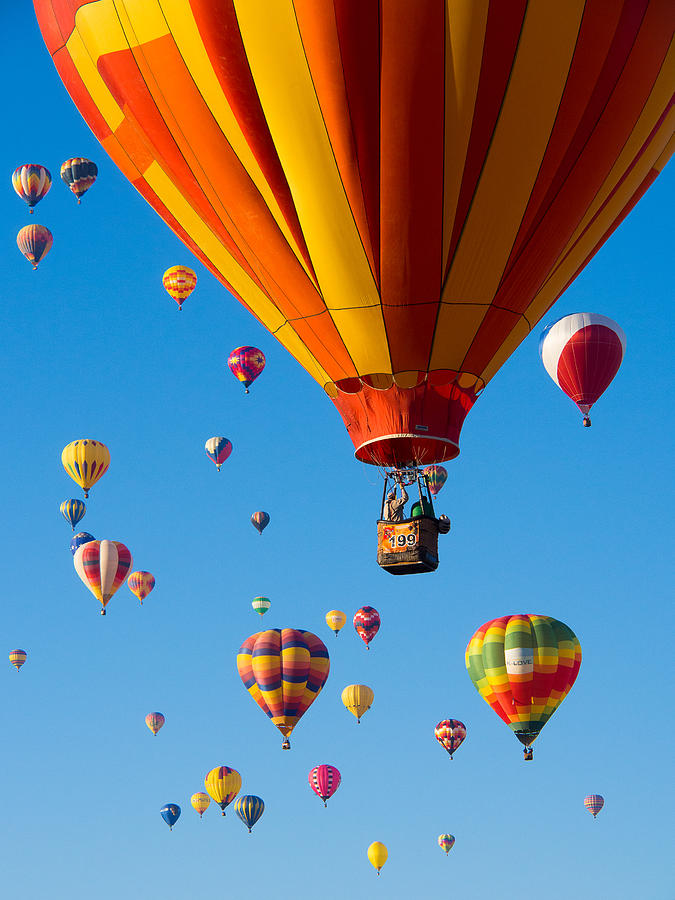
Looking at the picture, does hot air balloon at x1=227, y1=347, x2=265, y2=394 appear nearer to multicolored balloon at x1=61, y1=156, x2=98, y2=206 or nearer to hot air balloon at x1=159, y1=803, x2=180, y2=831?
multicolored balloon at x1=61, y1=156, x2=98, y2=206

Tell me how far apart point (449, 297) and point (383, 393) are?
1101 millimetres

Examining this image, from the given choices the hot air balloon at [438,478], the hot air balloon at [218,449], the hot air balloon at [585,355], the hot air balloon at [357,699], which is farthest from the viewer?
the hot air balloon at [357,699]

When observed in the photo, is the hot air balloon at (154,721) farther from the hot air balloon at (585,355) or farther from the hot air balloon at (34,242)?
the hot air balloon at (585,355)

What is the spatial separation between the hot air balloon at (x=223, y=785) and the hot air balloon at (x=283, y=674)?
20.2ft

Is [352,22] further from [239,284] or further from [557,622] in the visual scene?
[557,622]

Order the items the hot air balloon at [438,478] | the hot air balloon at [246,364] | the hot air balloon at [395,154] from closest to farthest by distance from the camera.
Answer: the hot air balloon at [395,154] < the hot air balloon at [438,478] < the hot air balloon at [246,364]

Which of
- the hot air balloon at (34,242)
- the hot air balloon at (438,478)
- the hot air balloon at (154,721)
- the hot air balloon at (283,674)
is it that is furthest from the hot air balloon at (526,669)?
the hot air balloon at (154,721)

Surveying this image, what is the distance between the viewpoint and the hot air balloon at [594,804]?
3447cm

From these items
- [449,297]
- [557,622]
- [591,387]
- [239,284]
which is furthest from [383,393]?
[557,622]

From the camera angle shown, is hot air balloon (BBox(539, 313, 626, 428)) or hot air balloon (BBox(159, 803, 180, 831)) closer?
hot air balloon (BBox(539, 313, 626, 428))

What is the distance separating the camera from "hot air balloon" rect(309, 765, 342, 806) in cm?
3247

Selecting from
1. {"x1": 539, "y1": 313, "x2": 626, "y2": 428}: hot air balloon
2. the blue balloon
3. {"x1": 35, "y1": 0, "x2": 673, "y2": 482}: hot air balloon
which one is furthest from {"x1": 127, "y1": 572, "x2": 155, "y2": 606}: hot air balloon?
{"x1": 35, "y1": 0, "x2": 673, "y2": 482}: hot air balloon

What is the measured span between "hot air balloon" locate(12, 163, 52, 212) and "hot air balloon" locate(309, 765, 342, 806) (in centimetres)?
1251

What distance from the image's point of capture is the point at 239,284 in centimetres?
1634
